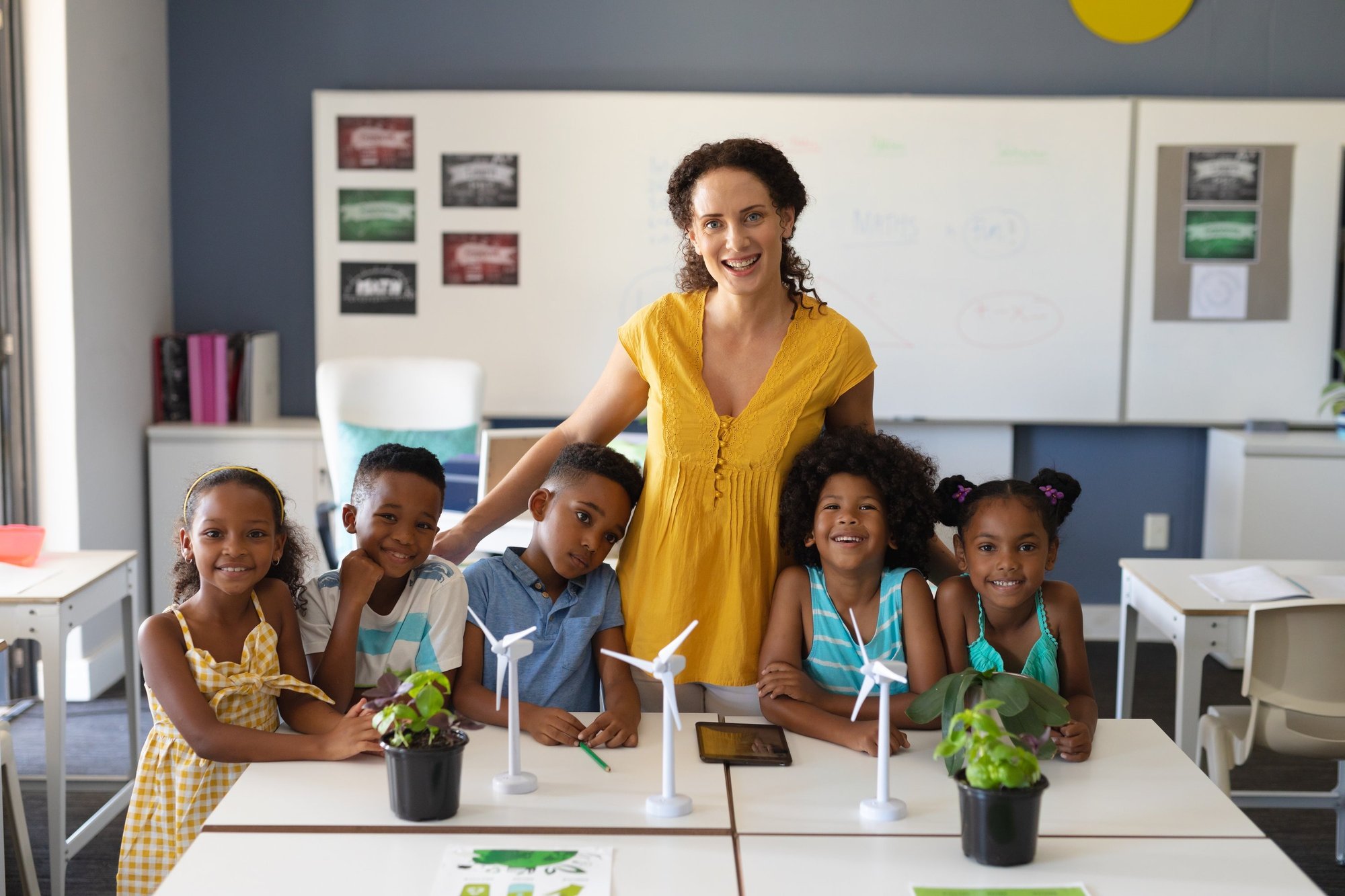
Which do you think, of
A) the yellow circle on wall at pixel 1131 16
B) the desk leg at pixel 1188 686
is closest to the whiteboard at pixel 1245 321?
the yellow circle on wall at pixel 1131 16

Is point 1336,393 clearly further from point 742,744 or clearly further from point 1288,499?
point 742,744

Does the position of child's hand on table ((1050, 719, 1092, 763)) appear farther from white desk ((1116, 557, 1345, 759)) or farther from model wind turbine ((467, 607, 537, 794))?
white desk ((1116, 557, 1345, 759))

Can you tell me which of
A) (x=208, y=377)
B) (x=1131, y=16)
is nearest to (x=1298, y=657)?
(x=1131, y=16)

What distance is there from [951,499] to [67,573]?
1.93 meters

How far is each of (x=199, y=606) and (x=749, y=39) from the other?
3.29 metres

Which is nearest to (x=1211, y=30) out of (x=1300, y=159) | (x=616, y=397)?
(x=1300, y=159)

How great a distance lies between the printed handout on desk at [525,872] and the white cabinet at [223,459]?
121 inches

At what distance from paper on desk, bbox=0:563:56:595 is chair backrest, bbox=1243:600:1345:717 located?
247 cm

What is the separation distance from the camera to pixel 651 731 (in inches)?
68.6

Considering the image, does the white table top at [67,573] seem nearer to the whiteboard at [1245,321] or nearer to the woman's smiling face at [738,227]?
the woman's smiling face at [738,227]

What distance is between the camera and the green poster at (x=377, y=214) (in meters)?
4.42

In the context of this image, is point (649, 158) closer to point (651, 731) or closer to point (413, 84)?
point (413, 84)

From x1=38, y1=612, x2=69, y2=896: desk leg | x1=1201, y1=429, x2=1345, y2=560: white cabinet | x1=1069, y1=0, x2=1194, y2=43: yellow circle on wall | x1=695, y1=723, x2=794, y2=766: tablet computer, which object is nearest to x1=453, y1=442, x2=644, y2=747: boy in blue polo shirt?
x1=695, y1=723, x2=794, y2=766: tablet computer

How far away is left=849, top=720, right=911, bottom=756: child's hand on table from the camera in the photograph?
1.64 metres
